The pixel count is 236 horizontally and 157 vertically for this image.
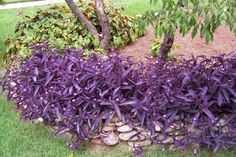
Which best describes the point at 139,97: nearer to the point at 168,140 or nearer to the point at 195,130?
the point at 168,140

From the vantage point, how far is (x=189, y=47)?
6.61 m

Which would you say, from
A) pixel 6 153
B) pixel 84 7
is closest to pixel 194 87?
pixel 6 153

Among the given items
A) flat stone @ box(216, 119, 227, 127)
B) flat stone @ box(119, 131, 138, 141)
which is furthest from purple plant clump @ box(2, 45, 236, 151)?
flat stone @ box(119, 131, 138, 141)

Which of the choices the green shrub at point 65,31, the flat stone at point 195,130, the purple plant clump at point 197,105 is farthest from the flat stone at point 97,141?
the green shrub at point 65,31

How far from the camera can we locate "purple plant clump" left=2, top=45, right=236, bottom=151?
388 cm

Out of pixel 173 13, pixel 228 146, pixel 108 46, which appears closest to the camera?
pixel 173 13

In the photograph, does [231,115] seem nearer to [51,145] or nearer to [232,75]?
[232,75]

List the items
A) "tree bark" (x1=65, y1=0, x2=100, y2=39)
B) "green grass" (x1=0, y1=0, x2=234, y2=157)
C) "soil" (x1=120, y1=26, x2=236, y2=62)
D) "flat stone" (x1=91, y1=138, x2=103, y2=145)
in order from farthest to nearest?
1. "soil" (x1=120, y1=26, x2=236, y2=62)
2. "tree bark" (x1=65, y1=0, x2=100, y2=39)
3. "flat stone" (x1=91, y1=138, x2=103, y2=145)
4. "green grass" (x1=0, y1=0, x2=234, y2=157)

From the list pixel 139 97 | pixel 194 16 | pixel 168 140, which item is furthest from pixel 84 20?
pixel 194 16

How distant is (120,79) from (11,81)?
1.33 meters

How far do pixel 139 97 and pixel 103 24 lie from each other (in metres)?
2.18

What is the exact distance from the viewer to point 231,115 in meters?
3.93

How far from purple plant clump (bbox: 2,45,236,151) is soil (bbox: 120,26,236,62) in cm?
189

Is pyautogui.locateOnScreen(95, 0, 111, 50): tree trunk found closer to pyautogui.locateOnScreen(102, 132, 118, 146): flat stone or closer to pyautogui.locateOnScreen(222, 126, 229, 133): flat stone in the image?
pyautogui.locateOnScreen(102, 132, 118, 146): flat stone
